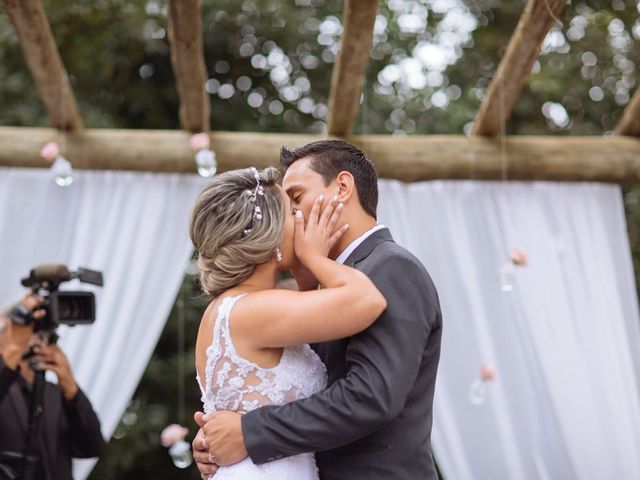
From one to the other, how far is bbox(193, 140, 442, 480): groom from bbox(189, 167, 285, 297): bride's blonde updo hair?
0.13m

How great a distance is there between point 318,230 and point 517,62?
2233 mm

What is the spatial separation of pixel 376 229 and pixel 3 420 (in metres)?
1.98

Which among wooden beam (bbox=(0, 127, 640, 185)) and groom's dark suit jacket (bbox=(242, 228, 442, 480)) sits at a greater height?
wooden beam (bbox=(0, 127, 640, 185))

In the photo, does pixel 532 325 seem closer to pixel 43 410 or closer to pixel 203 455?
pixel 43 410

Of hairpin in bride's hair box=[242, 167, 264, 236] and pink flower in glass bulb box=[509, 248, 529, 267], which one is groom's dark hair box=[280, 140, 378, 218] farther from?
pink flower in glass bulb box=[509, 248, 529, 267]

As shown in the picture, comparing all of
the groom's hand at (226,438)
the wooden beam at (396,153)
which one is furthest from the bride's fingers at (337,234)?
the wooden beam at (396,153)

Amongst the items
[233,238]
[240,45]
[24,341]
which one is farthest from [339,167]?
[240,45]

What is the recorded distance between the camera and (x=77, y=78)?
674 cm

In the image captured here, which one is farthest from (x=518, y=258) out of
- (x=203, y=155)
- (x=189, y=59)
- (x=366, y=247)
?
(x=366, y=247)

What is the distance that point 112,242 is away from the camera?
434 centimetres

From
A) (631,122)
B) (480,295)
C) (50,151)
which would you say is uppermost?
(631,122)

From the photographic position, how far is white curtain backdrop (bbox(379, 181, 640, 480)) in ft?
13.8

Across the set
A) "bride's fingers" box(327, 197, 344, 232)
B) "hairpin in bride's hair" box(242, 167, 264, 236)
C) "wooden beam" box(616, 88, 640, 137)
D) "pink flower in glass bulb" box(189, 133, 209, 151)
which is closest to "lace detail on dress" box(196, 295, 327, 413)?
"hairpin in bride's hair" box(242, 167, 264, 236)

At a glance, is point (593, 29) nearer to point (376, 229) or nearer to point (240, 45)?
point (240, 45)
